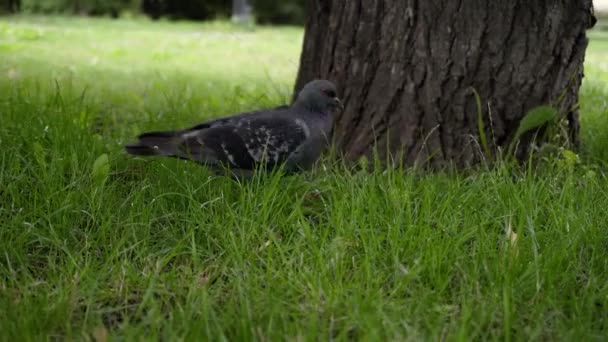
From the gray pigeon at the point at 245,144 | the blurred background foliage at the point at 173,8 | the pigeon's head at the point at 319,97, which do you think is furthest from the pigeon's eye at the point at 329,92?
the blurred background foliage at the point at 173,8

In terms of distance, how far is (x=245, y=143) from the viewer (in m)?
3.35

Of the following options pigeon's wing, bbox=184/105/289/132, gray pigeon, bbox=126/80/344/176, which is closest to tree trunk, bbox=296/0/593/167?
gray pigeon, bbox=126/80/344/176

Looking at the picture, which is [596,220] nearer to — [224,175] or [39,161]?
[224,175]

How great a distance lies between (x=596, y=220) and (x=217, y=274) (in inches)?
54.8

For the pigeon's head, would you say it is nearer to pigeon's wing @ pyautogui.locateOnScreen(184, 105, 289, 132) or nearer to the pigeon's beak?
the pigeon's beak

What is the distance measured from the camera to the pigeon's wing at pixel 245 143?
3328 millimetres

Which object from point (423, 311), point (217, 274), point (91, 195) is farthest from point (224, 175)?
point (423, 311)

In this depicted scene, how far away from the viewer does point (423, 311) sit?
85.3 inches

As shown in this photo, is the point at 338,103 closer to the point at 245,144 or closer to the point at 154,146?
the point at 245,144

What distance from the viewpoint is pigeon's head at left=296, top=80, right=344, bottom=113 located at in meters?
3.61

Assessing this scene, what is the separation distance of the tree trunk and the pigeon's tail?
93cm

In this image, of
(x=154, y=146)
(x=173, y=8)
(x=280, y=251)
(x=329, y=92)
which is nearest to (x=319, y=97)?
(x=329, y=92)

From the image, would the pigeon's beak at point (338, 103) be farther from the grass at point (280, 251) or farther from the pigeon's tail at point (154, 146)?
the pigeon's tail at point (154, 146)

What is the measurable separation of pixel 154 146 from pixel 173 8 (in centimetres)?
2213
